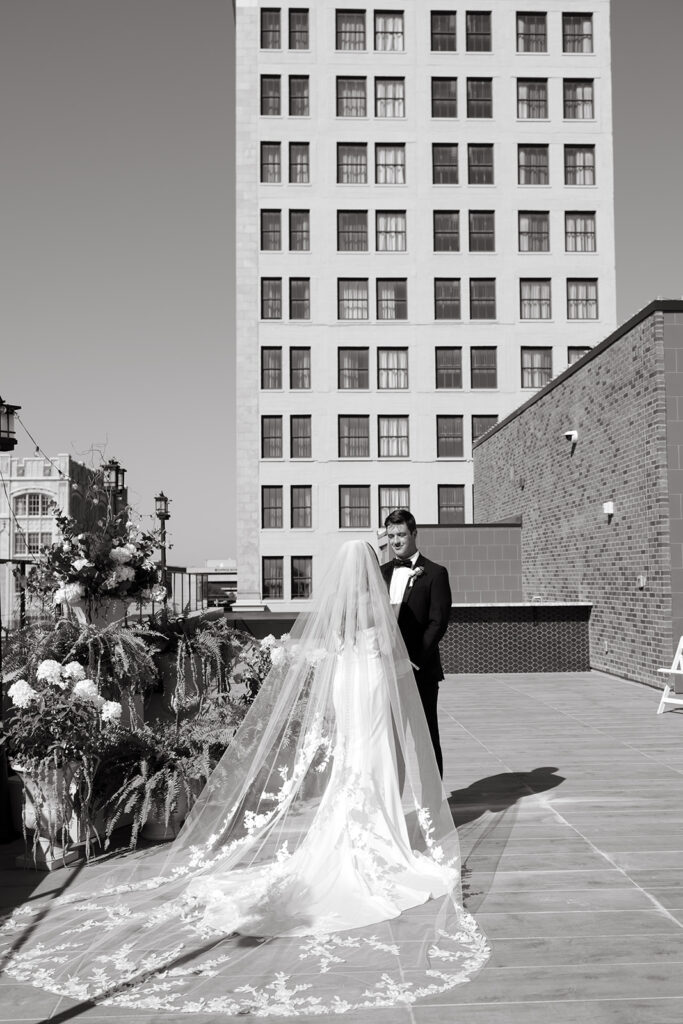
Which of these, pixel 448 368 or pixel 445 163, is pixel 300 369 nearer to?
pixel 448 368

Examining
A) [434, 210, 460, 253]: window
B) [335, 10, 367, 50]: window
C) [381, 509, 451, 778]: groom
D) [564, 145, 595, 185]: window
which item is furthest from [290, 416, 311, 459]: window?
[381, 509, 451, 778]: groom

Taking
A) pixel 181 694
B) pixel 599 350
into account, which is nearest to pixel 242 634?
pixel 181 694

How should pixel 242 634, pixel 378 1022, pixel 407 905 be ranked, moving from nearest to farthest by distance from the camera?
pixel 378 1022
pixel 407 905
pixel 242 634

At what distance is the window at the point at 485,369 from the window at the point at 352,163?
391 inches

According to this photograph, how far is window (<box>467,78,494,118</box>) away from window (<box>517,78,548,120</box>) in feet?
4.44

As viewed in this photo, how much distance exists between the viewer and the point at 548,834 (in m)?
6.61

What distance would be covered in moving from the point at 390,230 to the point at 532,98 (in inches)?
373

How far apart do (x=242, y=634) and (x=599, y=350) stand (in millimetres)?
11172

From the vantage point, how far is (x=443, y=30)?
146ft

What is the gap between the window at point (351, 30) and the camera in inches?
1731

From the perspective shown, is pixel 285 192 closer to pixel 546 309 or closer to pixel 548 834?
pixel 546 309

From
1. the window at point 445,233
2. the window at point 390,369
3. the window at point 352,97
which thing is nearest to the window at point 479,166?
the window at point 445,233

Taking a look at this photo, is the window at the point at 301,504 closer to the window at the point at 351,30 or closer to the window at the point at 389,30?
the window at the point at 351,30

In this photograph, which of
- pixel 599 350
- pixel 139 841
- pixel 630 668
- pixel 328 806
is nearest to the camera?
pixel 328 806
